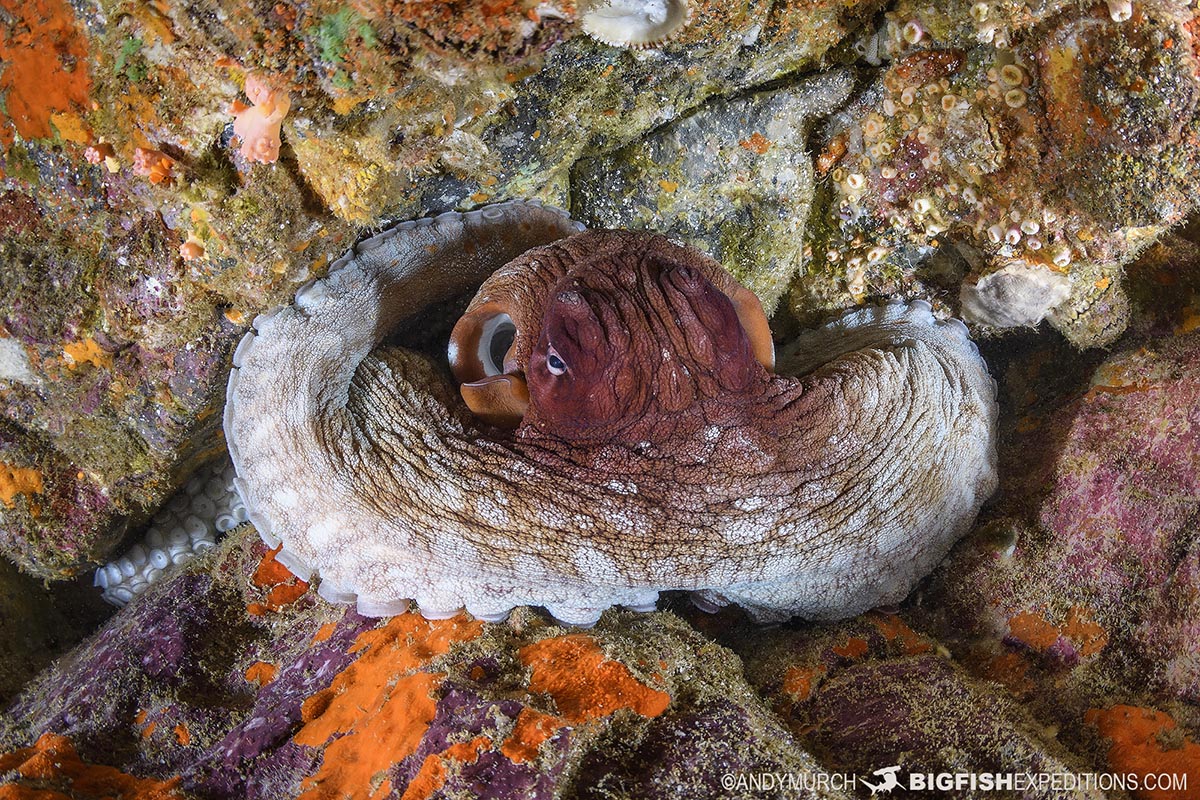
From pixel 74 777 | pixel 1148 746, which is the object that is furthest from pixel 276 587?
pixel 1148 746

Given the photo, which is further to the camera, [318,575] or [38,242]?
[318,575]

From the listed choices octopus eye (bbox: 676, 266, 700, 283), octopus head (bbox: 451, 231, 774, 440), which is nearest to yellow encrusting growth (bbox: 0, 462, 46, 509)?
octopus head (bbox: 451, 231, 774, 440)

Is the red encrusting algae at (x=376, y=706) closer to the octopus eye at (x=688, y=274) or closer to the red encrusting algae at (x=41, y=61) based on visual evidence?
the octopus eye at (x=688, y=274)

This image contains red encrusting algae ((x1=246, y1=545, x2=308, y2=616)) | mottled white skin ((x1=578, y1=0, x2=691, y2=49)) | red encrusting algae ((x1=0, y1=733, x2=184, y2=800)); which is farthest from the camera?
red encrusting algae ((x1=246, y1=545, x2=308, y2=616))

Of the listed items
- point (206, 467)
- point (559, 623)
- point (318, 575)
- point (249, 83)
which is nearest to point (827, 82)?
point (249, 83)

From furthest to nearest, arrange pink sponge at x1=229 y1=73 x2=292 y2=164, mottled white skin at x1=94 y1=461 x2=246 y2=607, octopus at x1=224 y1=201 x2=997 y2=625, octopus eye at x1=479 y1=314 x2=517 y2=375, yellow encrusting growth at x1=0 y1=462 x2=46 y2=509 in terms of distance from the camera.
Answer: mottled white skin at x1=94 y1=461 x2=246 y2=607, yellow encrusting growth at x1=0 y1=462 x2=46 y2=509, octopus eye at x1=479 y1=314 x2=517 y2=375, octopus at x1=224 y1=201 x2=997 y2=625, pink sponge at x1=229 y1=73 x2=292 y2=164

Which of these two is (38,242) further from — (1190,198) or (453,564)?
(1190,198)

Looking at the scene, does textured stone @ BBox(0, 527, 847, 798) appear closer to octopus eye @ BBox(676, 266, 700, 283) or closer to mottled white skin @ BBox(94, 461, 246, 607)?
mottled white skin @ BBox(94, 461, 246, 607)

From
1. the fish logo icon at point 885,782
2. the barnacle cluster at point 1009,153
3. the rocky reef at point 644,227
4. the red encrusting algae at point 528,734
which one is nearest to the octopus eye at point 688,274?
the rocky reef at point 644,227
